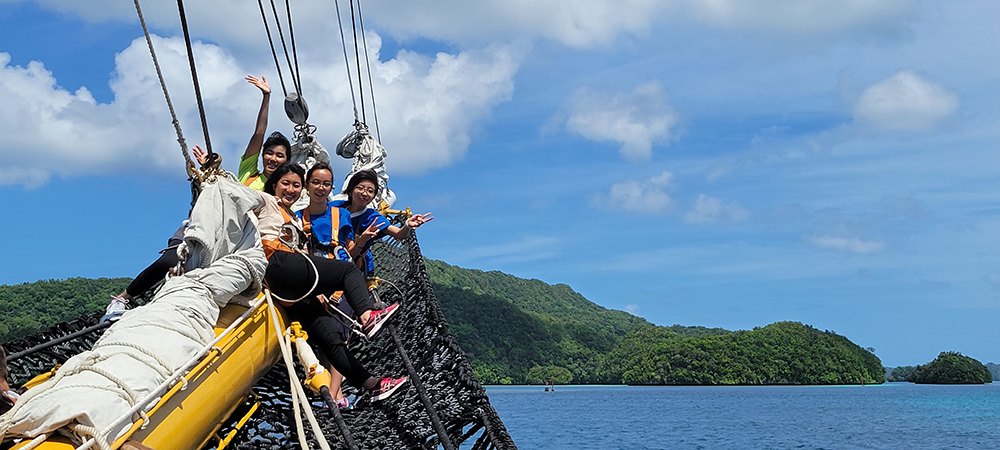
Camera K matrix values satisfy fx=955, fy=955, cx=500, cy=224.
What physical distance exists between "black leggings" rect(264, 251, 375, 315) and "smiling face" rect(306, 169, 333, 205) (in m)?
0.58

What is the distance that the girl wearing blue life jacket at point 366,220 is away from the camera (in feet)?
13.3

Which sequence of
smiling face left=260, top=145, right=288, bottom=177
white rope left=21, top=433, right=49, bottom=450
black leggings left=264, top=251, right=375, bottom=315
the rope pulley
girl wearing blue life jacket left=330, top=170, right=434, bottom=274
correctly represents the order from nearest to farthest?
white rope left=21, top=433, right=49, bottom=450 < black leggings left=264, top=251, right=375, bottom=315 < girl wearing blue life jacket left=330, top=170, right=434, bottom=274 < smiling face left=260, top=145, right=288, bottom=177 < the rope pulley

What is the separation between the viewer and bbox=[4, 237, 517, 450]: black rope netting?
3.32 meters

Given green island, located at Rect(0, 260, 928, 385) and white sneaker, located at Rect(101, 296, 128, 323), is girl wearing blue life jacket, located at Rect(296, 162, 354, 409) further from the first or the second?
green island, located at Rect(0, 260, 928, 385)

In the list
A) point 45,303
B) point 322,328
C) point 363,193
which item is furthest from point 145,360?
point 45,303

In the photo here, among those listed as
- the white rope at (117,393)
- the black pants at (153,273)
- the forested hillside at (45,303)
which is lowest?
the white rope at (117,393)

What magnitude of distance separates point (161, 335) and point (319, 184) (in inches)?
56.3

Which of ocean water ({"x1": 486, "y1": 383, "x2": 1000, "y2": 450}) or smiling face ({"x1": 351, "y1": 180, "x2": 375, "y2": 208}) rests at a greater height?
ocean water ({"x1": 486, "y1": 383, "x2": 1000, "y2": 450})

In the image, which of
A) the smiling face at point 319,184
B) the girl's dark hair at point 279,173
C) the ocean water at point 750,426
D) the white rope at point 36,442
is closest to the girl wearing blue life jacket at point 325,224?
the smiling face at point 319,184

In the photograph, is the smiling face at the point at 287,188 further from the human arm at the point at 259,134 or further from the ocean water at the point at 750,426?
the ocean water at the point at 750,426

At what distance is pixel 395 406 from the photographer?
3723mm

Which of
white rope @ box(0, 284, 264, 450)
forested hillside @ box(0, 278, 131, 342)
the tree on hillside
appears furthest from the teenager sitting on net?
the tree on hillside

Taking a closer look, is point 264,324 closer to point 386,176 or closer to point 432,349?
point 432,349

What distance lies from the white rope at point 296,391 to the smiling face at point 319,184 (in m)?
0.88
